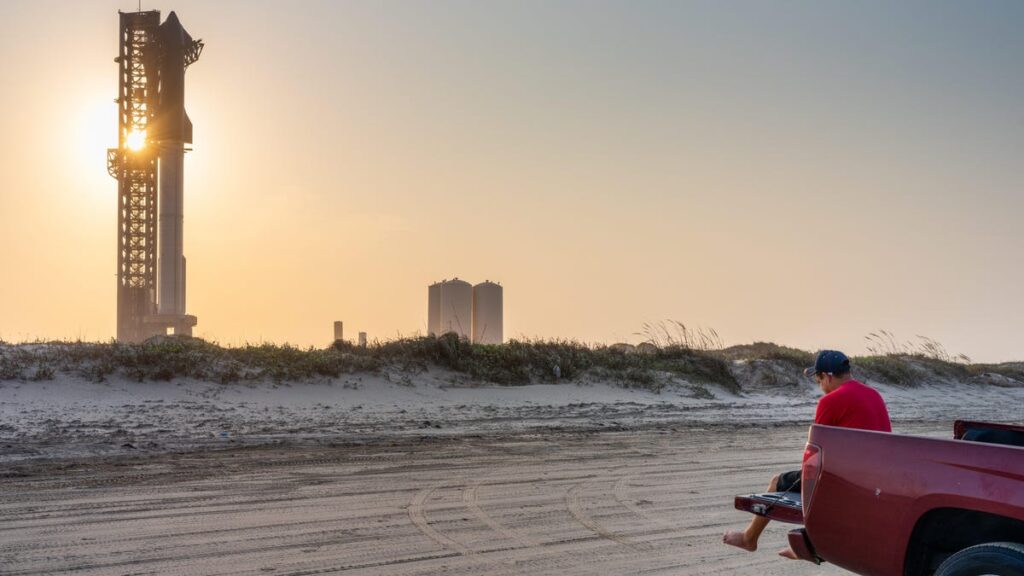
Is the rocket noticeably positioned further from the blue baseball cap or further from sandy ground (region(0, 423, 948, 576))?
the blue baseball cap

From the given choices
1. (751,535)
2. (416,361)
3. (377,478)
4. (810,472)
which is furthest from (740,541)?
(416,361)

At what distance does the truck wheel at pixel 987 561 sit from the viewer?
405 centimetres

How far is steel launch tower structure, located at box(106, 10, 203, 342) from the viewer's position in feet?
159

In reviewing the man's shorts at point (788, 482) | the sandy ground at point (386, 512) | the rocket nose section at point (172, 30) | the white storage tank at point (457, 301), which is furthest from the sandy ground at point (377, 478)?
the rocket nose section at point (172, 30)

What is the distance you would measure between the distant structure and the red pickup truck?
3840 centimetres

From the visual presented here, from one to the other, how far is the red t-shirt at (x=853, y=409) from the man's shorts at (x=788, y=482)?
69cm

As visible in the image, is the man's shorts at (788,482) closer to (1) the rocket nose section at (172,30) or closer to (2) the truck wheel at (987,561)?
(2) the truck wheel at (987,561)

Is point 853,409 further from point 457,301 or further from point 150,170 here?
point 150,170

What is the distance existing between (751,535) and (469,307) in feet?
127

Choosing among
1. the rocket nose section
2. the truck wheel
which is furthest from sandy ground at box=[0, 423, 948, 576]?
the rocket nose section

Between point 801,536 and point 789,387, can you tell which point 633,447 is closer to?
point 801,536

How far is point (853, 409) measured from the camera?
245 inches

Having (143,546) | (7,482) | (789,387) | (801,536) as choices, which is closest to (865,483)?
(801,536)

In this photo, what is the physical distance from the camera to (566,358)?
23.6 meters
